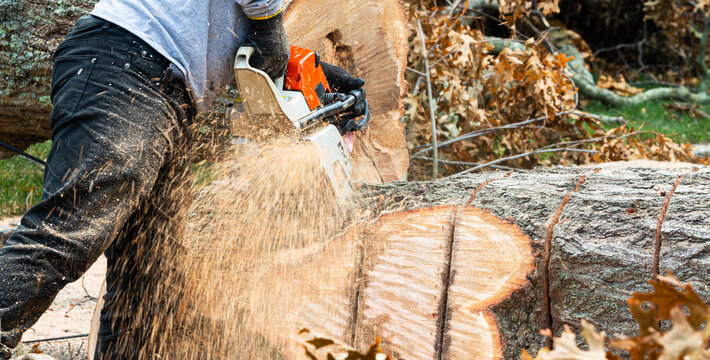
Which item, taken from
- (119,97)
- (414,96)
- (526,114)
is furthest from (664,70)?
(119,97)

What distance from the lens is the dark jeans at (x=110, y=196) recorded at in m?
1.51

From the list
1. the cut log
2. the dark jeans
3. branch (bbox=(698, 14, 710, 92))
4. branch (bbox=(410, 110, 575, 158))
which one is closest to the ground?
the dark jeans

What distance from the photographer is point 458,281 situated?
1.52m

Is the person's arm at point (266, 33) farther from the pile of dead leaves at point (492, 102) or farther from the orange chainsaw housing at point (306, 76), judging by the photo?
the pile of dead leaves at point (492, 102)

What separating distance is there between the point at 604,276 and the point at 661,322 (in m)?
0.15

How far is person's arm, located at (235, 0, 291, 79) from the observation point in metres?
1.79

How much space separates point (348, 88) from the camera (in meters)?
2.44

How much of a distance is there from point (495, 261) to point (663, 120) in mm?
5282

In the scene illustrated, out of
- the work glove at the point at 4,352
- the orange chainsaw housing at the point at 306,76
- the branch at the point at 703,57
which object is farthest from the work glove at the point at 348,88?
the branch at the point at 703,57

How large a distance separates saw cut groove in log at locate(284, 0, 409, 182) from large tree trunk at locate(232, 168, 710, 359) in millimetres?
896

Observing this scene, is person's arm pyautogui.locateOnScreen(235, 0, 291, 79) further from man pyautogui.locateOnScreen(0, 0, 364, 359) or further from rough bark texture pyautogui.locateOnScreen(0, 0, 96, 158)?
rough bark texture pyautogui.locateOnScreen(0, 0, 96, 158)

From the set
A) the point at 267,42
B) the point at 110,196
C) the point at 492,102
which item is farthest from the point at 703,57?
the point at 110,196

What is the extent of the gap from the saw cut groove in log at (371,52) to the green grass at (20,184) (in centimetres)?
235

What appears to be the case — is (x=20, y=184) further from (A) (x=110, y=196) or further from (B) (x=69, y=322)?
(A) (x=110, y=196)
